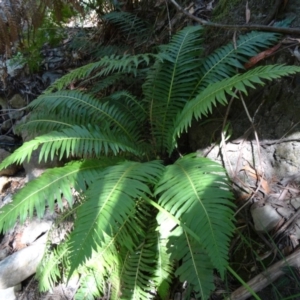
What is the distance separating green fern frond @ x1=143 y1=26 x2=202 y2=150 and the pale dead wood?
1106 millimetres

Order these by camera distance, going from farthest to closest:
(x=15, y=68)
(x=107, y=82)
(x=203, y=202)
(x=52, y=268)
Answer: (x=15, y=68) < (x=107, y=82) < (x=52, y=268) < (x=203, y=202)

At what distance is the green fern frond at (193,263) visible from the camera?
5.57 feet

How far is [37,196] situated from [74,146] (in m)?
0.37

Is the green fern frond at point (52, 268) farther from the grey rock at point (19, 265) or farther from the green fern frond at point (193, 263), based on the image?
the green fern frond at point (193, 263)

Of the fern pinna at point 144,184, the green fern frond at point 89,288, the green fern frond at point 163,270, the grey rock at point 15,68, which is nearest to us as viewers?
the fern pinna at point 144,184

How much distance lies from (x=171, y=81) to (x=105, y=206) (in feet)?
3.65

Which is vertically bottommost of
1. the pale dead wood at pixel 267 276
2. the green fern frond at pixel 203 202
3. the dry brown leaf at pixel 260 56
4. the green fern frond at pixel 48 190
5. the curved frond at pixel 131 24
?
the pale dead wood at pixel 267 276

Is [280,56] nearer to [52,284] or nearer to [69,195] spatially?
[69,195]

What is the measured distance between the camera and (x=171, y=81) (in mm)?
2486

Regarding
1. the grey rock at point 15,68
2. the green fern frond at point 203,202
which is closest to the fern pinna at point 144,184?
the green fern frond at point 203,202

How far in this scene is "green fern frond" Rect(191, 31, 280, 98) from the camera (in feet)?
7.49

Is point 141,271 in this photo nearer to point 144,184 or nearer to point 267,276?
point 144,184

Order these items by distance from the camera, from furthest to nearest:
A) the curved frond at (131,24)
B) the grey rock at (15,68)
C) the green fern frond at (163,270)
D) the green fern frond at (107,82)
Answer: the grey rock at (15,68) → the curved frond at (131,24) → the green fern frond at (107,82) → the green fern frond at (163,270)

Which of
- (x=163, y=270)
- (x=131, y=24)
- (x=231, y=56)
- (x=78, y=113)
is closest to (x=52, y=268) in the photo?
(x=163, y=270)
